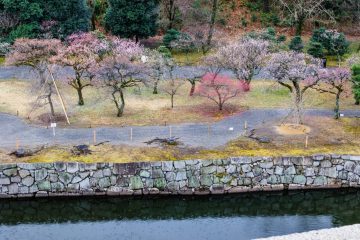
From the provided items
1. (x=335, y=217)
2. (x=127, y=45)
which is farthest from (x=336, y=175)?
(x=127, y=45)

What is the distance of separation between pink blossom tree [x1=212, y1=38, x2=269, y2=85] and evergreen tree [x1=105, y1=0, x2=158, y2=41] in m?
11.8

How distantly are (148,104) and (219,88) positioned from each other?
462 cm

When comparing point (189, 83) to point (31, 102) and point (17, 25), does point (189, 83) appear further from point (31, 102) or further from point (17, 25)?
point (17, 25)

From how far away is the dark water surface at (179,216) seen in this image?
1022 inches

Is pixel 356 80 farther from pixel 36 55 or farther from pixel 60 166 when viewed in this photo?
pixel 36 55

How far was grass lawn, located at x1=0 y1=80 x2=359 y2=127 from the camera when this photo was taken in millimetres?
35344

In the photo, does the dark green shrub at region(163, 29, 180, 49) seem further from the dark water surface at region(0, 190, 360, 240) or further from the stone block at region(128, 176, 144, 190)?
the dark water surface at region(0, 190, 360, 240)

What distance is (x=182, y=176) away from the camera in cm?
2902

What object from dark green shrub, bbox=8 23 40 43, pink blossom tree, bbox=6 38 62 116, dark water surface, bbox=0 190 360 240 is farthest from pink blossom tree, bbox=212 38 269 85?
dark green shrub, bbox=8 23 40 43

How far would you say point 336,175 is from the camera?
98.2 ft

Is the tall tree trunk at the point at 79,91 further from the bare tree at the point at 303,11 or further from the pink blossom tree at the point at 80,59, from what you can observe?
the bare tree at the point at 303,11

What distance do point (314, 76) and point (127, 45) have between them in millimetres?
13534

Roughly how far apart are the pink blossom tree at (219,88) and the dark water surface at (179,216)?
923 centimetres

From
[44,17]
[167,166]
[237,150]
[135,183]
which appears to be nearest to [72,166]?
[135,183]
